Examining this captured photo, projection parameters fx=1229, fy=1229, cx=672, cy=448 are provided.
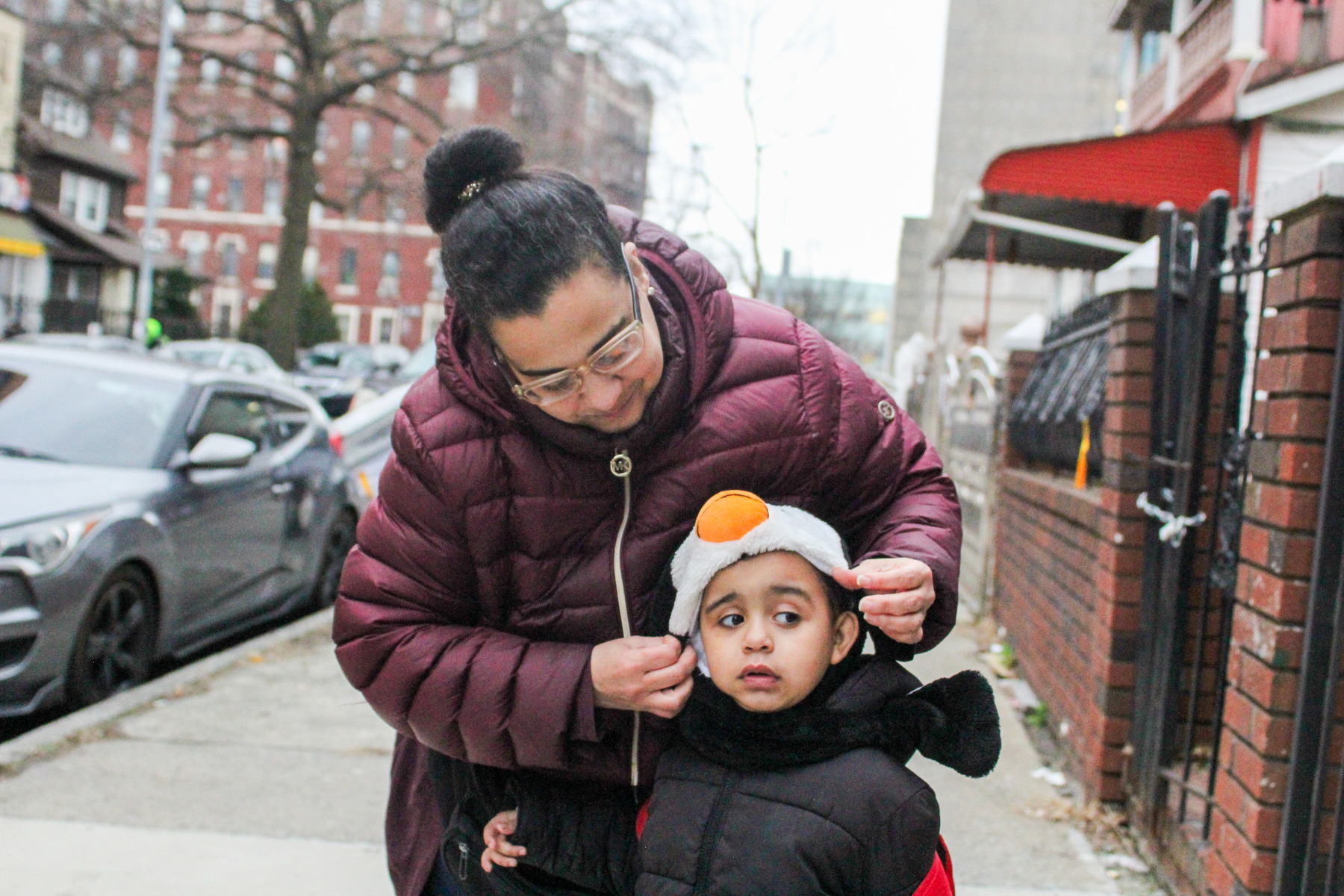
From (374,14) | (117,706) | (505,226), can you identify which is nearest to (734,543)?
(505,226)

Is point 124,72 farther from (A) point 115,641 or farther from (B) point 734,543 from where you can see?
(B) point 734,543

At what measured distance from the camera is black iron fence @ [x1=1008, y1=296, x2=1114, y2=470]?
528 cm

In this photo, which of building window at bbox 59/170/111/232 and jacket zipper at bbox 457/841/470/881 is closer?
jacket zipper at bbox 457/841/470/881

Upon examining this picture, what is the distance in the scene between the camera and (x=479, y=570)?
1992 mm

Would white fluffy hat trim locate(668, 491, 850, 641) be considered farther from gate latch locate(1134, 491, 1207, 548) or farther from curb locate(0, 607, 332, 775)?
curb locate(0, 607, 332, 775)

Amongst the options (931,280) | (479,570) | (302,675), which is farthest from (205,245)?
(479,570)

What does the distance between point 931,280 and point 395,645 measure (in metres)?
29.9

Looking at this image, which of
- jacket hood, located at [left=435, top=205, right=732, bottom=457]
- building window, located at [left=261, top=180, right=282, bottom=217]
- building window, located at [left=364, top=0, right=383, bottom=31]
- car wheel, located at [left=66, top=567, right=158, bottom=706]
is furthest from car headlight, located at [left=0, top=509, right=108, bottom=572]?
building window, located at [left=261, top=180, right=282, bottom=217]

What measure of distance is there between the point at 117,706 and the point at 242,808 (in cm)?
127

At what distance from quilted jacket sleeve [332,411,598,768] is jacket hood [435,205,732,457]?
0.14 m

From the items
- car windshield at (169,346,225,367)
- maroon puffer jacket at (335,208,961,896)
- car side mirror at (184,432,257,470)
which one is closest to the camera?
maroon puffer jacket at (335,208,961,896)

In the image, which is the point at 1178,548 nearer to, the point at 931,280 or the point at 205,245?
the point at 931,280

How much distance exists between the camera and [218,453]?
6031mm

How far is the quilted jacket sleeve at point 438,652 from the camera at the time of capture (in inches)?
74.5
